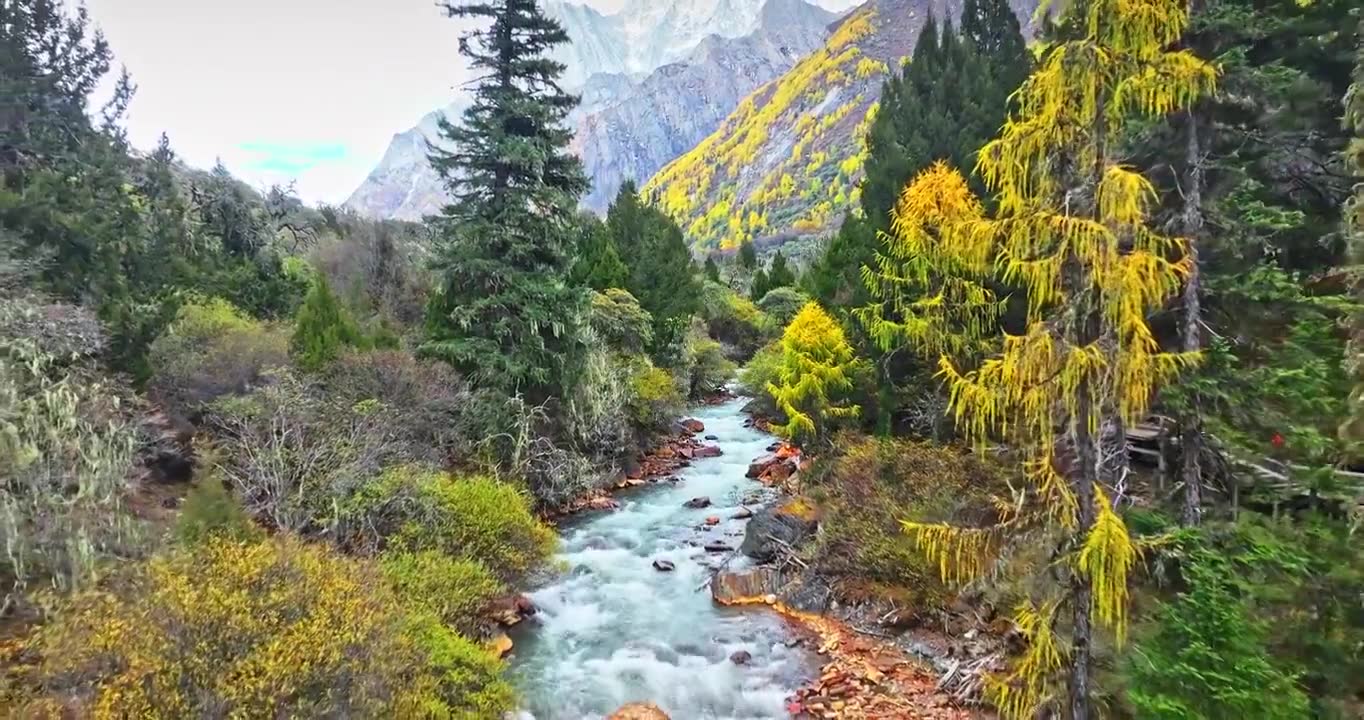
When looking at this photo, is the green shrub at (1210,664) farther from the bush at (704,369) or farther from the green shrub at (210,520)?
the bush at (704,369)

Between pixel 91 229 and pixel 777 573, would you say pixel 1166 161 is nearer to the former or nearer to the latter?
pixel 777 573

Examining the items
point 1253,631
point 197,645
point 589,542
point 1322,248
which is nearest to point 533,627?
point 589,542

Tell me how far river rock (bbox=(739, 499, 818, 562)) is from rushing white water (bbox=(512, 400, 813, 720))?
62 centimetres

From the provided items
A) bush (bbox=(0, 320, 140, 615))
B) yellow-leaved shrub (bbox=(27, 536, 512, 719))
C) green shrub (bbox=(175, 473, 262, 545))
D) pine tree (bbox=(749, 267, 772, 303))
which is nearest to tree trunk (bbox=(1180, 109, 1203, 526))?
yellow-leaved shrub (bbox=(27, 536, 512, 719))

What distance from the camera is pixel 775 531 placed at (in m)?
17.5

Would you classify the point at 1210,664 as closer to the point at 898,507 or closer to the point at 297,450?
the point at 898,507

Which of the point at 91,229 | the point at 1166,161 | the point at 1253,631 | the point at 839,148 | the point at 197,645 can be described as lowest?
the point at 1253,631

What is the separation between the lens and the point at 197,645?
6.87 m

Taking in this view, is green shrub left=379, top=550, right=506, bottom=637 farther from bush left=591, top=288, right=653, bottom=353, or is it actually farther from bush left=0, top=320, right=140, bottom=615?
bush left=591, top=288, right=653, bottom=353

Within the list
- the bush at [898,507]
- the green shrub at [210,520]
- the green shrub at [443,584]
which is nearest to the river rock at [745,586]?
the bush at [898,507]

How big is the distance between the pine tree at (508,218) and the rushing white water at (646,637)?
Result: 17.7 feet

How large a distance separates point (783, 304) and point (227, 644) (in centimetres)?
4218

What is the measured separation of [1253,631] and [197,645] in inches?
388

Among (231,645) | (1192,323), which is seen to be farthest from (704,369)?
(231,645)
